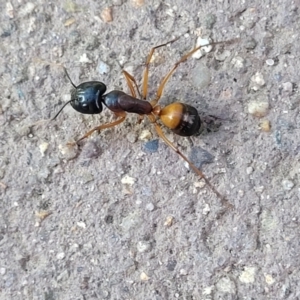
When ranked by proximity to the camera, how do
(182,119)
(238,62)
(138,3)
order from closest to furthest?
1. (182,119)
2. (238,62)
3. (138,3)

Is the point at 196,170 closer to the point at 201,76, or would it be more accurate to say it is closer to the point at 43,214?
the point at 201,76

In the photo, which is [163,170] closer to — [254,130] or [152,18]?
[254,130]

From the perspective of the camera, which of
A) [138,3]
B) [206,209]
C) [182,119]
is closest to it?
[182,119]

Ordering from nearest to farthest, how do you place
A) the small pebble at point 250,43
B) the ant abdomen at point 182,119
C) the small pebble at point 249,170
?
the ant abdomen at point 182,119
the small pebble at point 249,170
the small pebble at point 250,43

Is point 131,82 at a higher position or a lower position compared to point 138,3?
lower

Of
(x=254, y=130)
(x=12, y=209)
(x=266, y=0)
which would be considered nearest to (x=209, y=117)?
(x=254, y=130)

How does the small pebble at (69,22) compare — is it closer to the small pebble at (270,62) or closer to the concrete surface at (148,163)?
A: the concrete surface at (148,163)

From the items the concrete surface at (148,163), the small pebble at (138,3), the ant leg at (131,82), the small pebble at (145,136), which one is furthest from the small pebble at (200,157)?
the small pebble at (138,3)

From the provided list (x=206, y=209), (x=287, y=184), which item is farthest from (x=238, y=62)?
(x=206, y=209)

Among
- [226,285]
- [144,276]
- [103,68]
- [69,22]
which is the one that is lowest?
[226,285]
